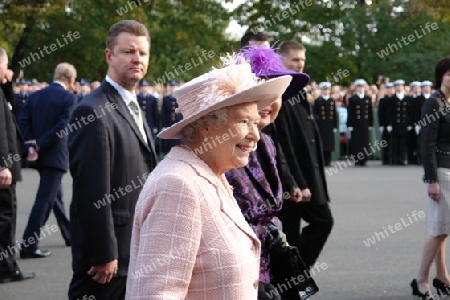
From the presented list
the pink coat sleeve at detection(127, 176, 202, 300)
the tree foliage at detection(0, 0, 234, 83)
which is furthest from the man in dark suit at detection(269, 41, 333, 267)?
the tree foliage at detection(0, 0, 234, 83)

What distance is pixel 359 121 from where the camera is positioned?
82.2ft

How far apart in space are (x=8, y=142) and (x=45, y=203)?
176 cm

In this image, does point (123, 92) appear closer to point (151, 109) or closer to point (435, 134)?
point (435, 134)

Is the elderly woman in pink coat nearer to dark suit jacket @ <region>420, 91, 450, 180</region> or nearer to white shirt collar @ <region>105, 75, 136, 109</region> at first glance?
white shirt collar @ <region>105, 75, 136, 109</region>

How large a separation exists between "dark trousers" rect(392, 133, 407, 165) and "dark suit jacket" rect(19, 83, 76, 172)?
15.7 metres

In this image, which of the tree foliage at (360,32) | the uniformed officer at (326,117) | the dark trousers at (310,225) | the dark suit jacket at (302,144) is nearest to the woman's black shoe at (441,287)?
the dark trousers at (310,225)

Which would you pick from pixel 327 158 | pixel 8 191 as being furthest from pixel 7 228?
pixel 327 158

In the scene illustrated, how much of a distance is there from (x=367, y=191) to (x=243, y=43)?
1077 cm

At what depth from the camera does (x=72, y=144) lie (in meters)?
4.74

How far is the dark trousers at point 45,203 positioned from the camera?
31.4 feet

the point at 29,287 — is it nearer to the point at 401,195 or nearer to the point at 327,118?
the point at 401,195

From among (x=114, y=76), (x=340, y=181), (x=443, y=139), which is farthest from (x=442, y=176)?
(x=340, y=181)

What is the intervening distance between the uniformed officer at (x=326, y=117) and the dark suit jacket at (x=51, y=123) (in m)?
14.9

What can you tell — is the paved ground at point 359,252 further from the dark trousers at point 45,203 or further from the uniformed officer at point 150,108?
the uniformed officer at point 150,108
